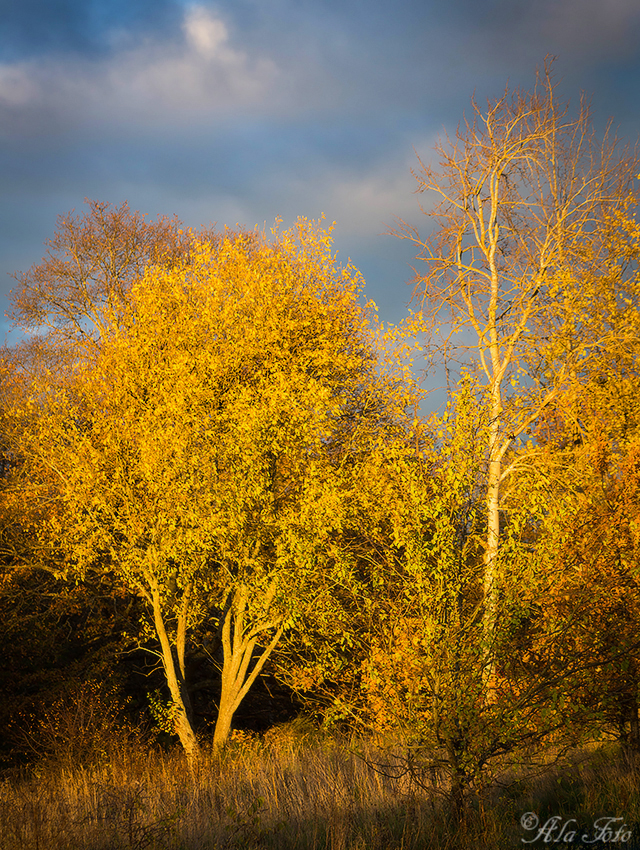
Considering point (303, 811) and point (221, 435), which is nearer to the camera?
point (303, 811)

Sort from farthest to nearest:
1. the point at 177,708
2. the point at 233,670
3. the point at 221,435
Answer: the point at 233,670 → the point at 177,708 → the point at 221,435

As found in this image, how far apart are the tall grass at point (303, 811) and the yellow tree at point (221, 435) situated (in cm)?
364

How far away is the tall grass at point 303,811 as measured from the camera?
251 inches

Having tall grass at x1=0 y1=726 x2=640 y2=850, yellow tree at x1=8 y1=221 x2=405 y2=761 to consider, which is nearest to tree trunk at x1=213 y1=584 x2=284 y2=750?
yellow tree at x1=8 y1=221 x2=405 y2=761

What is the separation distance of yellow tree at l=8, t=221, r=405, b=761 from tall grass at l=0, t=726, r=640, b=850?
143 inches

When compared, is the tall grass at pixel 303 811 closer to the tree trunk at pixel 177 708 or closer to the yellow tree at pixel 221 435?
the yellow tree at pixel 221 435

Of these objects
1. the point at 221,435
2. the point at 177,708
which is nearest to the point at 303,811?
the point at 221,435

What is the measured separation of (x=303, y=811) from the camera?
25.3 ft

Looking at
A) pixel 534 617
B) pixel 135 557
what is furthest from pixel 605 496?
pixel 135 557

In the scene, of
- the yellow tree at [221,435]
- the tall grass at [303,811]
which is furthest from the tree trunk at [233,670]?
the tall grass at [303,811]

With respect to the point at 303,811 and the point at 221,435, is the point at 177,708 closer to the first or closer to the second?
the point at 221,435

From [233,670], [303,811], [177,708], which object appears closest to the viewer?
[303,811]

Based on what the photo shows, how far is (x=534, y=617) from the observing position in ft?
26.1

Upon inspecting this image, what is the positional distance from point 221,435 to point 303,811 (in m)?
6.96
